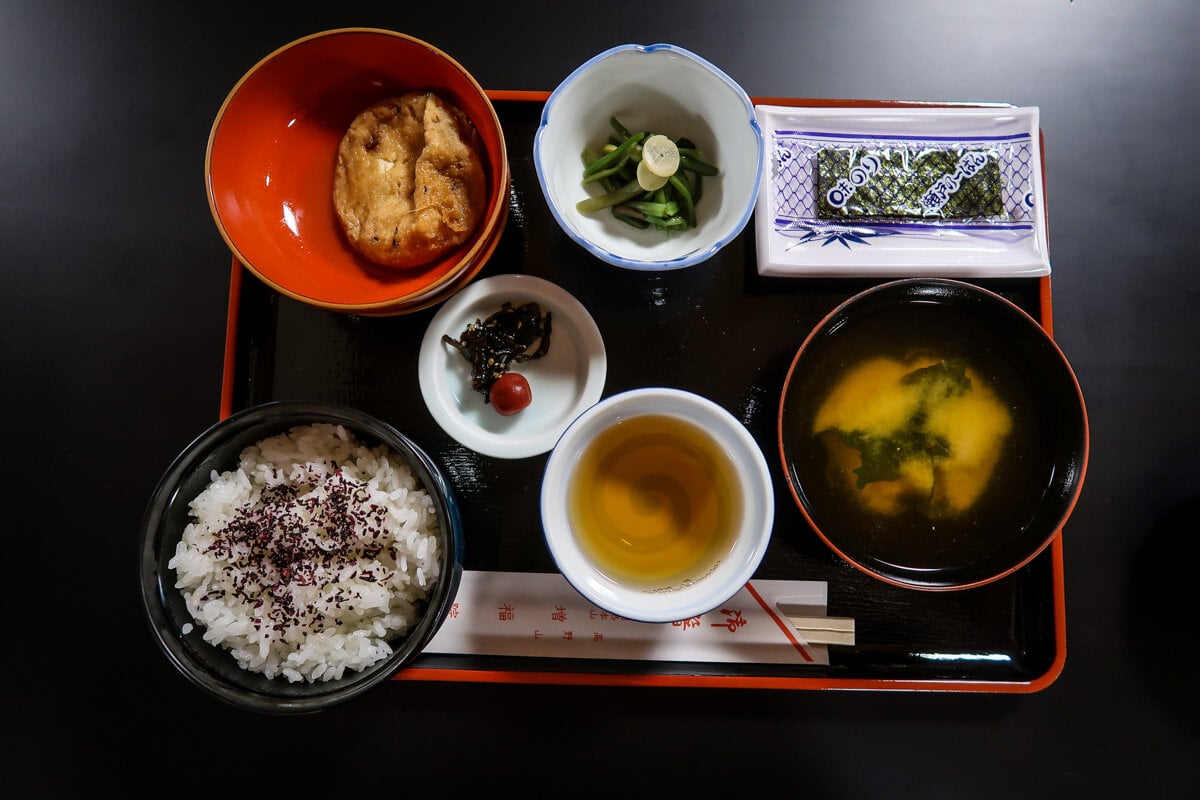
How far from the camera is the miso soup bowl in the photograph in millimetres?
1544

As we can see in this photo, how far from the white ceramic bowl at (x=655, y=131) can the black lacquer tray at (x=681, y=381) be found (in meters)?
0.11

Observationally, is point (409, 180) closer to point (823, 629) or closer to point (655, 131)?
point (655, 131)

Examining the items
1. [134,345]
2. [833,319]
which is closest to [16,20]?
[134,345]

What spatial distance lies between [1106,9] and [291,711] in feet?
8.90

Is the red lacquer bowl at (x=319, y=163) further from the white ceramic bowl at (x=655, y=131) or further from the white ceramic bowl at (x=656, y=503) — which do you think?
the white ceramic bowl at (x=656, y=503)

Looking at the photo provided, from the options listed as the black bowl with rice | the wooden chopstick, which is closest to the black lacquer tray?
the wooden chopstick

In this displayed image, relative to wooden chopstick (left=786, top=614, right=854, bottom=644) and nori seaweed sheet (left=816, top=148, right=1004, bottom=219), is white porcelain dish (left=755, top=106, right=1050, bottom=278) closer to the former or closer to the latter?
nori seaweed sheet (left=816, top=148, right=1004, bottom=219)

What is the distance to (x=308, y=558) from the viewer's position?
1.50m

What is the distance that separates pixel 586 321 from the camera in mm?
1614

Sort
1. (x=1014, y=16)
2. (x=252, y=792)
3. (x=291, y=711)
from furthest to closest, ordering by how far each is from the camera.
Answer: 1. (x=1014, y=16)
2. (x=252, y=792)
3. (x=291, y=711)

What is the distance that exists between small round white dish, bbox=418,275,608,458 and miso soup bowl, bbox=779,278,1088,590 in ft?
→ 1.60

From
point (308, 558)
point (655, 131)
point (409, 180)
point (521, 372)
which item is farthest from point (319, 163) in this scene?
point (308, 558)

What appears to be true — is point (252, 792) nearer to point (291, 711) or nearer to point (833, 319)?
point (291, 711)

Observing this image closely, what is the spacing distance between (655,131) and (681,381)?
24.5 inches
